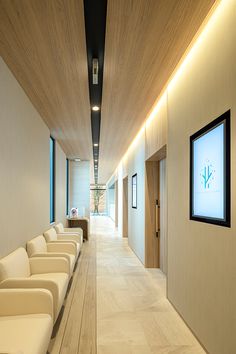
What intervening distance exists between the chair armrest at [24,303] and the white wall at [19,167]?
720 mm

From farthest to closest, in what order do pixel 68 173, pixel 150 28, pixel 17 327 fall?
pixel 68 173
pixel 150 28
pixel 17 327

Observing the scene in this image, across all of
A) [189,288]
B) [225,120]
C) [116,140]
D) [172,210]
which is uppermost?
[116,140]

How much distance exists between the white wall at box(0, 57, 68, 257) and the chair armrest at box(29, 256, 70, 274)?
13.5 inches

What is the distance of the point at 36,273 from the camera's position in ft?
14.8

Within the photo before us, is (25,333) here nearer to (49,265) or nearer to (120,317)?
(120,317)

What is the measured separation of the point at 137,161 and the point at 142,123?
164cm

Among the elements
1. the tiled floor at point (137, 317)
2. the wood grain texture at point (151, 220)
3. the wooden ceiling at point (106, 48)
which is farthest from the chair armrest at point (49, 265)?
the wood grain texture at point (151, 220)

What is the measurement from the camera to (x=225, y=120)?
8.38 feet

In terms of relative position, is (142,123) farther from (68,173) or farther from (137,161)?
(68,173)

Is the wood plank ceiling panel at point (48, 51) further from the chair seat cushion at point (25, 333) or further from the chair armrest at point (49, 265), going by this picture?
the chair seat cushion at point (25, 333)

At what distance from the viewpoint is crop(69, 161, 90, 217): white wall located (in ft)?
41.1

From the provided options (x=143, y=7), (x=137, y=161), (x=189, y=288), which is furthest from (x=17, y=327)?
(x=137, y=161)

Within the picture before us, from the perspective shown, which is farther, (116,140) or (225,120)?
(116,140)

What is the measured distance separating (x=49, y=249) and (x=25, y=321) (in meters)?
3.30
